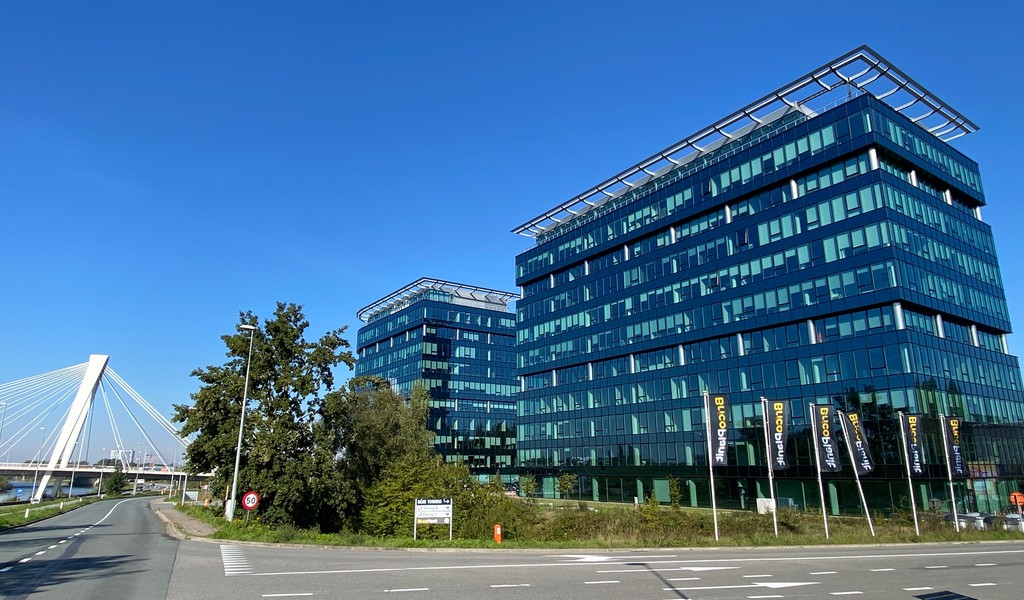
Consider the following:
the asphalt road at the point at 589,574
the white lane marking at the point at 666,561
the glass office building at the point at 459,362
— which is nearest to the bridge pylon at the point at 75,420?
the glass office building at the point at 459,362

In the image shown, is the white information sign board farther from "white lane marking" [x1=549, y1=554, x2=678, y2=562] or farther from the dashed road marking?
the dashed road marking

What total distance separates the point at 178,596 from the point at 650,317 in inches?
2291

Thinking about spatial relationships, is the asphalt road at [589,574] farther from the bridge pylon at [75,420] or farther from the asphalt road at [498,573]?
the bridge pylon at [75,420]

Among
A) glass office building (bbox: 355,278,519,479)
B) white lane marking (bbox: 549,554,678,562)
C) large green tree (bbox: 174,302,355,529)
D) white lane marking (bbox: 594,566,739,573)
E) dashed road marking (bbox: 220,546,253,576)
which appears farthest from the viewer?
glass office building (bbox: 355,278,519,479)

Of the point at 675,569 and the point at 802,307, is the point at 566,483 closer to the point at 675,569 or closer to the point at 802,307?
the point at 802,307

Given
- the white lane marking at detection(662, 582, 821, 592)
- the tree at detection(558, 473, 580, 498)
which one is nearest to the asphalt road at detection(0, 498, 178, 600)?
the white lane marking at detection(662, 582, 821, 592)

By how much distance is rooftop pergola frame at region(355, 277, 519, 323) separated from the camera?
118438 millimetres

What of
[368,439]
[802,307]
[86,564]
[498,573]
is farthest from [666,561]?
[802,307]

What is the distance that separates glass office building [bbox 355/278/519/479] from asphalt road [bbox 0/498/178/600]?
77.8 m

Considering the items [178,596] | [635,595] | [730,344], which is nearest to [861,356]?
[730,344]

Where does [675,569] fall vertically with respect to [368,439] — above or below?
below

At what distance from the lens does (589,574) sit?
18.6 metres

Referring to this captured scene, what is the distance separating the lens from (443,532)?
97.3 ft

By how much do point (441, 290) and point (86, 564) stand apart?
324ft
